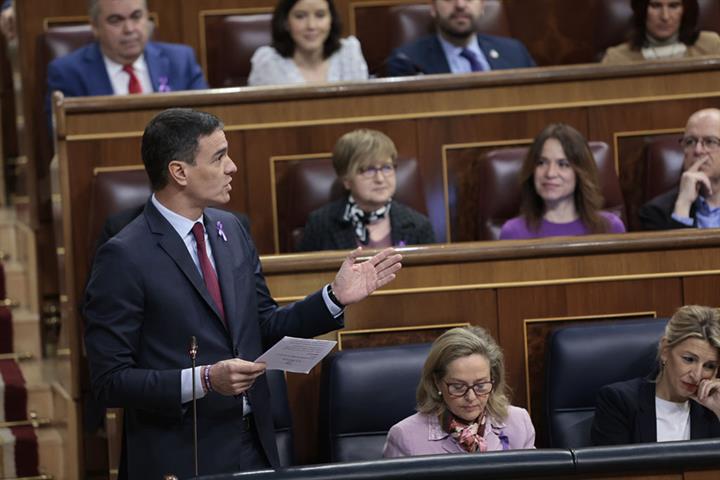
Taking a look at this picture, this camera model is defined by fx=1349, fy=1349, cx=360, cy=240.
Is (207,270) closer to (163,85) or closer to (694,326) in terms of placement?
(694,326)

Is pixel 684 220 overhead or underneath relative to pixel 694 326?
overhead

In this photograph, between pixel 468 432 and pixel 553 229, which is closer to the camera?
pixel 468 432

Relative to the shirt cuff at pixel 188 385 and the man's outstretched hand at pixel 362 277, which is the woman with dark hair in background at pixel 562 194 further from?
the shirt cuff at pixel 188 385

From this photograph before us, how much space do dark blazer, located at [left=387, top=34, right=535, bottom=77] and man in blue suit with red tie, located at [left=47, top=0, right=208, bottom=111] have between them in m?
0.39

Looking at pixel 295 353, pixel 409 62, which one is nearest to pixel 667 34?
pixel 409 62

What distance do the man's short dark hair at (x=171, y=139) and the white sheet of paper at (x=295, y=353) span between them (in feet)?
0.68

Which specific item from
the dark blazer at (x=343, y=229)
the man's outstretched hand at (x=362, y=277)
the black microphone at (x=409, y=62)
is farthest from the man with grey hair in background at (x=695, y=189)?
the man's outstretched hand at (x=362, y=277)

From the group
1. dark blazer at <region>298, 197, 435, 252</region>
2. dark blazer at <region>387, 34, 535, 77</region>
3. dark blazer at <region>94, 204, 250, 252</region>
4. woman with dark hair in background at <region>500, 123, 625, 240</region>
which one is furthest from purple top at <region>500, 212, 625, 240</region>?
dark blazer at <region>387, 34, 535, 77</region>

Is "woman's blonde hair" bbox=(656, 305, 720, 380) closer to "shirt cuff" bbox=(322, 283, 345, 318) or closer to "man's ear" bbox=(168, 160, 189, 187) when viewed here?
"shirt cuff" bbox=(322, 283, 345, 318)

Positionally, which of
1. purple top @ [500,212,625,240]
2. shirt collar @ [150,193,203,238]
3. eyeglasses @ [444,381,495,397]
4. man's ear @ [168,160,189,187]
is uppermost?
man's ear @ [168,160,189,187]

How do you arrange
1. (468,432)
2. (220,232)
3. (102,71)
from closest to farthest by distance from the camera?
(220,232) < (468,432) < (102,71)

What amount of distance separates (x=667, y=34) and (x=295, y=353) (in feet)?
4.67

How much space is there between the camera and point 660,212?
6.51 ft

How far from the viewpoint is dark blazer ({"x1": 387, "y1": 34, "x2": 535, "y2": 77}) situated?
2.39m
